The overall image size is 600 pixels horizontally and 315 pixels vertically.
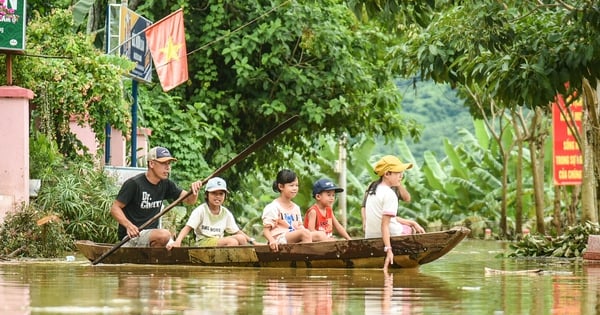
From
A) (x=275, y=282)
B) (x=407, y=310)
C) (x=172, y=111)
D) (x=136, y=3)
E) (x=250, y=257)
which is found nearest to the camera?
(x=407, y=310)

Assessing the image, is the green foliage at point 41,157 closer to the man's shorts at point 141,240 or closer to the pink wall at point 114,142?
the pink wall at point 114,142

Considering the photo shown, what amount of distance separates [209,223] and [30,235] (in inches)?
115

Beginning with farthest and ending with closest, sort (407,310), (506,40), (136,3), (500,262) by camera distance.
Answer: (136,3) < (500,262) < (506,40) < (407,310)

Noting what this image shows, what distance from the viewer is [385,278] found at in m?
11.6

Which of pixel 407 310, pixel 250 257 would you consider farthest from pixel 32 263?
pixel 407 310

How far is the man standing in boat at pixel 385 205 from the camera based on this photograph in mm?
12945

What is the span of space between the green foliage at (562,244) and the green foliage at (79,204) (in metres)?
5.79

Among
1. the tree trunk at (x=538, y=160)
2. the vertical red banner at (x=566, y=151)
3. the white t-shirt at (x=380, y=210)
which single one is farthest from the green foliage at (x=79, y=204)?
the tree trunk at (x=538, y=160)

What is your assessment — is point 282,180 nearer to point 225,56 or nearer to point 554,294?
point 554,294

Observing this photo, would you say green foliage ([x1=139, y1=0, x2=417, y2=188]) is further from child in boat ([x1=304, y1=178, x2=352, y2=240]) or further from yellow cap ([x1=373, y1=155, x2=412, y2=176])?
yellow cap ([x1=373, y1=155, x2=412, y2=176])

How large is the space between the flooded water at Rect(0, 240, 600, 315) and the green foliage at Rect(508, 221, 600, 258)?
384cm

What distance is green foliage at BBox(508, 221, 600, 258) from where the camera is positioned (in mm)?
17750

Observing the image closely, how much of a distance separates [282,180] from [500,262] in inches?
168

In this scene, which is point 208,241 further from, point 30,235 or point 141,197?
point 30,235
